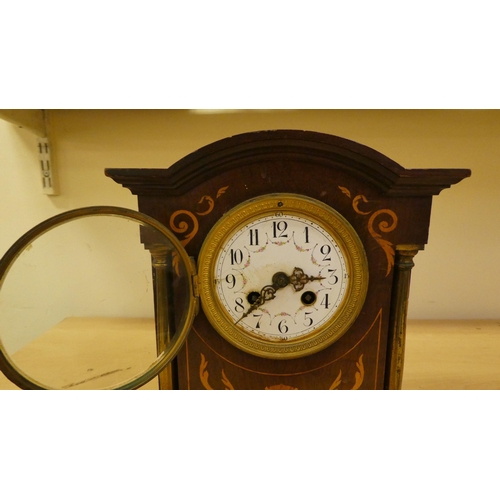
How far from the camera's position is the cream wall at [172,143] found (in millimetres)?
1244

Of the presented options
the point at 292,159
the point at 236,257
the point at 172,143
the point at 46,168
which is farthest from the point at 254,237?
the point at 46,168

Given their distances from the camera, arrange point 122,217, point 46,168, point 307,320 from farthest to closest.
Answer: point 46,168, point 307,320, point 122,217

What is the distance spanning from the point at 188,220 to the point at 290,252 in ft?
0.70

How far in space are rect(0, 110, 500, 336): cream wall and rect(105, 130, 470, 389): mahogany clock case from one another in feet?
1.66

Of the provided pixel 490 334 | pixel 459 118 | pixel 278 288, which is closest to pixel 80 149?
pixel 278 288

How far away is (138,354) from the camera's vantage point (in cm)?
87

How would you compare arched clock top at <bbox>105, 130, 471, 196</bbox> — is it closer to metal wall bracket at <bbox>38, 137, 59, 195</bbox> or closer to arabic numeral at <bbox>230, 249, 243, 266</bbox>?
arabic numeral at <bbox>230, 249, 243, 266</bbox>

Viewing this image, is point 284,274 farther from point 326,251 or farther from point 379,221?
point 379,221

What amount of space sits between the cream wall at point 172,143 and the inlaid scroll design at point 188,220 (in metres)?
0.51

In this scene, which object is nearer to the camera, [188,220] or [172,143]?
[188,220]

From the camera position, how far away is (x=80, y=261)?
0.93m

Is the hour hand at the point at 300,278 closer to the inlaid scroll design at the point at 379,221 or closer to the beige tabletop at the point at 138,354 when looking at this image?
the inlaid scroll design at the point at 379,221

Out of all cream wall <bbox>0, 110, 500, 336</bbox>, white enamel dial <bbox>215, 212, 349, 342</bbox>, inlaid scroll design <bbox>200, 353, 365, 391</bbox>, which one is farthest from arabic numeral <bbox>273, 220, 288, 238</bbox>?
cream wall <bbox>0, 110, 500, 336</bbox>

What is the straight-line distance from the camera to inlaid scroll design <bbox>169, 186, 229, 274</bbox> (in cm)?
81
